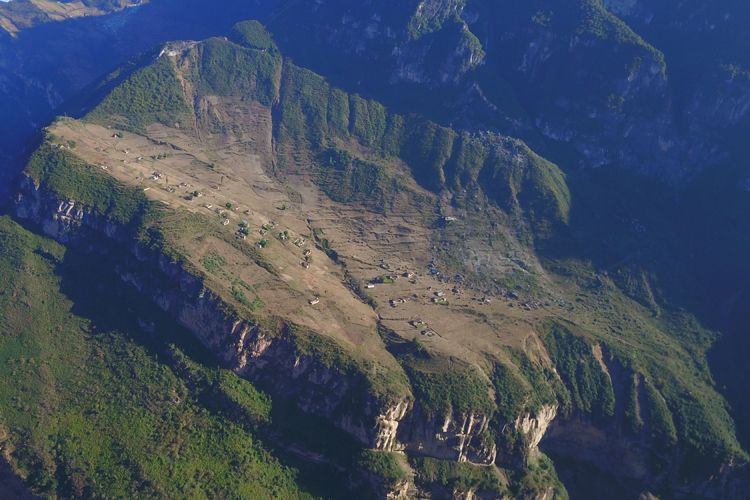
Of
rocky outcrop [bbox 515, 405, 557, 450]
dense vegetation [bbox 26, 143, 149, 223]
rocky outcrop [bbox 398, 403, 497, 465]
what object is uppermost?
dense vegetation [bbox 26, 143, 149, 223]

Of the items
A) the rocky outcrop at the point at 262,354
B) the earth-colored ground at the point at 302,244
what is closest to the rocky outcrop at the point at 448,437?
the rocky outcrop at the point at 262,354

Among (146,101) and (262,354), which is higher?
(146,101)

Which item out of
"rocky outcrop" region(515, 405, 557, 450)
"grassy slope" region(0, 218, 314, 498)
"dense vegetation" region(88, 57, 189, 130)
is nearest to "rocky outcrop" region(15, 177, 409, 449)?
"grassy slope" region(0, 218, 314, 498)

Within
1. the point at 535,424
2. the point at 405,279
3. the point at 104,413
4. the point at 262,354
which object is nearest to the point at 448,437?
the point at 535,424

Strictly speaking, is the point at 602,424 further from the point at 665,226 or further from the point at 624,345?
the point at 665,226

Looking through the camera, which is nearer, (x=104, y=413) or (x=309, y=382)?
(x=104, y=413)

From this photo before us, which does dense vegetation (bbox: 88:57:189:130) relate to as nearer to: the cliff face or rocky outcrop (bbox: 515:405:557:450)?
the cliff face

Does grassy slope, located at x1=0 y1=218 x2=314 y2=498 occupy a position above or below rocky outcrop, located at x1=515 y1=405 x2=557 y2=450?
below

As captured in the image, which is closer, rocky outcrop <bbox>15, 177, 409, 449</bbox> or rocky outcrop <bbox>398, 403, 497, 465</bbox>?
rocky outcrop <bbox>15, 177, 409, 449</bbox>

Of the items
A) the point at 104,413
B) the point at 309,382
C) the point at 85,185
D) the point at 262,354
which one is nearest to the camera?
the point at 104,413

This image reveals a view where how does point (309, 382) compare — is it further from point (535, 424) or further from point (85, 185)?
point (85, 185)
